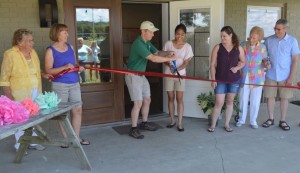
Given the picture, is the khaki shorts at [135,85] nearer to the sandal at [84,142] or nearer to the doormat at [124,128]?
the doormat at [124,128]

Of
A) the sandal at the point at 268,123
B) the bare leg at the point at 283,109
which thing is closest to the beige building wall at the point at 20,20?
the sandal at the point at 268,123

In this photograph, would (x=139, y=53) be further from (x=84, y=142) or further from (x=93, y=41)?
(x=84, y=142)

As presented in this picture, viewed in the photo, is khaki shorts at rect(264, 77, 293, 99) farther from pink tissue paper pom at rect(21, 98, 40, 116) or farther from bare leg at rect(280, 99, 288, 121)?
pink tissue paper pom at rect(21, 98, 40, 116)

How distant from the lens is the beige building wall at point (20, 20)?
4.17 m

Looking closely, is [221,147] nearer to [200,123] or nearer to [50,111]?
[200,123]

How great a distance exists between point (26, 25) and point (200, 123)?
2.88 metres

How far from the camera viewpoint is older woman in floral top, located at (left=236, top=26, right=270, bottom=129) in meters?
4.61

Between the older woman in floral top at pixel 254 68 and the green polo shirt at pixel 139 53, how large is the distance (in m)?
1.40

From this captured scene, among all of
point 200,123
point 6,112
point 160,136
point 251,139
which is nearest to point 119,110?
point 160,136

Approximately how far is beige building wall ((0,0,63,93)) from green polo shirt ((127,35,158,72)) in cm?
115

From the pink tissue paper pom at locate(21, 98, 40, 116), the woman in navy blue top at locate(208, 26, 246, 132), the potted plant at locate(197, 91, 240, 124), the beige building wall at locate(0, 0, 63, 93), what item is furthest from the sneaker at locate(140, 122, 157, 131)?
the pink tissue paper pom at locate(21, 98, 40, 116)

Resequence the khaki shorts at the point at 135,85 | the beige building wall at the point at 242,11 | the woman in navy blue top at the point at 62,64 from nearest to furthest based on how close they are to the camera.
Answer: the woman in navy blue top at the point at 62,64
the khaki shorts at the point at 135,85
the beige building wall at the point at 242,11

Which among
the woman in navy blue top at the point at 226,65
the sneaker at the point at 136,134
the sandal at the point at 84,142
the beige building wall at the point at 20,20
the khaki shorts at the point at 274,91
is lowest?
the sandal at the point at 84,142

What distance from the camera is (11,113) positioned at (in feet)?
8.27
